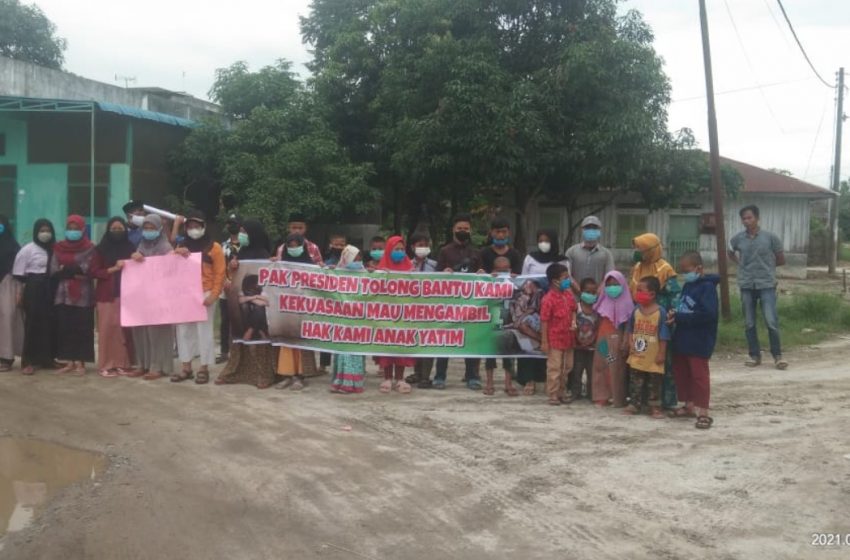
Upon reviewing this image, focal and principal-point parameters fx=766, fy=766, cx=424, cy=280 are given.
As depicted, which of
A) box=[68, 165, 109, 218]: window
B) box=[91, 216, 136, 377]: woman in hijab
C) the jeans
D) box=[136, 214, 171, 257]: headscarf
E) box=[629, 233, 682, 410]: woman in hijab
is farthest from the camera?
box=[68, 165, 109, 218]: window

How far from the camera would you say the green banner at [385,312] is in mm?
7637

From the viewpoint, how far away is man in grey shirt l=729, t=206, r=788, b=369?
890 cm

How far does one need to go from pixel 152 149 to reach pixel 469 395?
44.6ft

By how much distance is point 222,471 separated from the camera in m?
5.10

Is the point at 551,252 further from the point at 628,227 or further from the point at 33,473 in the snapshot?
the point at 628,227

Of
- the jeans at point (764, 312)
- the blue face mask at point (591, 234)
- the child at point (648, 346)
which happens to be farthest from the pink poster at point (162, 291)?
the jeans at point (764, 312)

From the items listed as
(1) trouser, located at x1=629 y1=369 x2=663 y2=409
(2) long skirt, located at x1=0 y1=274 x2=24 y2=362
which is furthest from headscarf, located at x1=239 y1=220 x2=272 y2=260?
(1) trouser, located at x1=629 y1=369 x2=663 y2=409

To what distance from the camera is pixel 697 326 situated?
6.38 meters

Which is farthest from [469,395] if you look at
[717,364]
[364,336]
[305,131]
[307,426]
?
[305,131]

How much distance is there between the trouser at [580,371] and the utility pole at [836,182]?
23449 mm

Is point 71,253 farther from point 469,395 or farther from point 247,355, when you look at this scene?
point 469,395

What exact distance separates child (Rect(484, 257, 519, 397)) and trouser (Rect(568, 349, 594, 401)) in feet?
1.86

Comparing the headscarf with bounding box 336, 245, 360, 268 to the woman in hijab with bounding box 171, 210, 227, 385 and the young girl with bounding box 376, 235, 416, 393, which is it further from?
the woman in hijab with bounding box 171, 210, 227, 385

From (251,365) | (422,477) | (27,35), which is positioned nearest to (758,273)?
(422,477)
